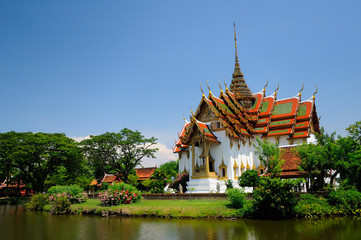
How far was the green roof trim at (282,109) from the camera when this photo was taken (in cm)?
3428

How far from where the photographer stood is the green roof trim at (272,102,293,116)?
1350 inches

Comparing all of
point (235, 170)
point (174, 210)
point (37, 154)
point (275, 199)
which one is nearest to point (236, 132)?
point (235, 170)

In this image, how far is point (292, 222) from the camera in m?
14.5

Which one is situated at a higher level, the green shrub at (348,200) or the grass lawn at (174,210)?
the green shrub at (348,200)

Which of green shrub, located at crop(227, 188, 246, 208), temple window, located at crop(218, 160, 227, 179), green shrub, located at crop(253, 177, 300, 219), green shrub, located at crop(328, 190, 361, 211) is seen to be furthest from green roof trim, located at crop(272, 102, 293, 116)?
green shrub, located at crop(253, 177, 300, 219)

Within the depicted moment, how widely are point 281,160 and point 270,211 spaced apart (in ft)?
24.8

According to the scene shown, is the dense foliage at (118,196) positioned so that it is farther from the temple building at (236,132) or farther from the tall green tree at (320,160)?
the tall green tree at (320,160)

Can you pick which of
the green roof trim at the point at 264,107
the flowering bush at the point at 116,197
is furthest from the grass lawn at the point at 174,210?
the green roof trim at the point at 264,107

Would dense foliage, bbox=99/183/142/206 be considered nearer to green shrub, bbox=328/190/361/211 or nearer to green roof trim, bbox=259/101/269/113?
green shrub, bbox=328/190/361/211

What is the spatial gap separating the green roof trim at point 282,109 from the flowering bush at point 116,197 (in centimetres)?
2025

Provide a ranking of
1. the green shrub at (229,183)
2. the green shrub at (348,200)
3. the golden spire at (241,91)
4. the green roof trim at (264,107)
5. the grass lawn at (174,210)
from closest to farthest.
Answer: the green shrub at (348,200), the grass lawn at (174,210), the green shrub at (229,183), the green roof trim at (264,107), the golden spire at (241,91)

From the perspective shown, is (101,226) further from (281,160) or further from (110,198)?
(281,160)

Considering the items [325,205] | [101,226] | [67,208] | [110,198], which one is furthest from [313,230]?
[67,208]

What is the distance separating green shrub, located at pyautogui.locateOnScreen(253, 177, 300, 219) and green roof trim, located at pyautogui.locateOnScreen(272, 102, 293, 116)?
19.9 meters
